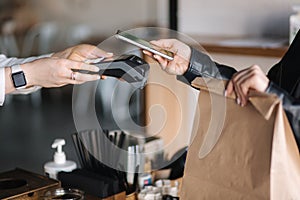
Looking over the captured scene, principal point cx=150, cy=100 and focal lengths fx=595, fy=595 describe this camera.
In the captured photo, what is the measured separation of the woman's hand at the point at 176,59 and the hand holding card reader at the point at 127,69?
0.04m

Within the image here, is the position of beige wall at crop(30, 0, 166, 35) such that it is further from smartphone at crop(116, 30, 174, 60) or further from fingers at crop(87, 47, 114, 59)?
smartphone at crop(116, 30, 174, 60)

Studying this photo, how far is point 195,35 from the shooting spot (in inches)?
104

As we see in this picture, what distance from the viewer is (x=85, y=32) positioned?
4.84 metres

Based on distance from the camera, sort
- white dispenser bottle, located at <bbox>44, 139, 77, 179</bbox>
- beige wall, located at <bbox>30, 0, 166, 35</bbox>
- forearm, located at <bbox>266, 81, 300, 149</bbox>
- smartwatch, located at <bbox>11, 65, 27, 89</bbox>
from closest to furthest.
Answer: forearm, located at <bbox>266, 81, 300, 149</bbox>, smartwatch, located at <bbox>11, 65, 27, 89</bbox>, white dispenser bottle, located at <bbox>44, 139, 77, 179</bbox>, beige wall, located at <bbox>30, 0, 166, 35</bbox>

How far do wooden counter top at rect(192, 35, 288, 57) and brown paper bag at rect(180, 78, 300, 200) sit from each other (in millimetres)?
1037

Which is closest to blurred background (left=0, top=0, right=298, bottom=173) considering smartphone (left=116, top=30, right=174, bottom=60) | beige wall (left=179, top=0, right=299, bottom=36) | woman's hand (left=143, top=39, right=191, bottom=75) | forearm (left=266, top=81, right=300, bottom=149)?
beige wall (left=179, top=0, right=299, bottom=36)

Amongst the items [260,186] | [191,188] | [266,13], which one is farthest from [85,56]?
[266,13]

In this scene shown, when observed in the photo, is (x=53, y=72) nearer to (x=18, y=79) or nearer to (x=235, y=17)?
(x=18, y=79)

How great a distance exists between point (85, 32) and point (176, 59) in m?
3.62

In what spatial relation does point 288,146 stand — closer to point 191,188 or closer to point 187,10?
point 191,188

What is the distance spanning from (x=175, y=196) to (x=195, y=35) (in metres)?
1.32

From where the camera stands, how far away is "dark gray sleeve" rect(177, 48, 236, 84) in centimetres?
124

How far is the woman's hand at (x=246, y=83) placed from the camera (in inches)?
42.4

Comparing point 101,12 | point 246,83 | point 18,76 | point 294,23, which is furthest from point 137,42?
point 101,12
